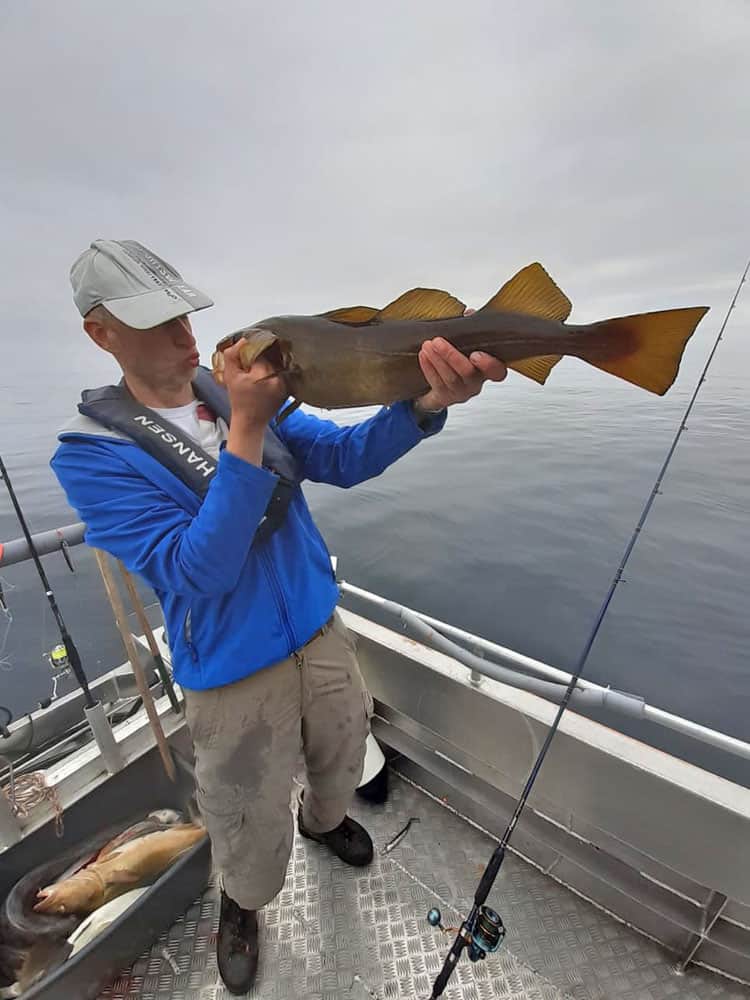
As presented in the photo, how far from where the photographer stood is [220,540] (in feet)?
4.69

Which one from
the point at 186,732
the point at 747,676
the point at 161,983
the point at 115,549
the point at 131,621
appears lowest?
the point at 747,676

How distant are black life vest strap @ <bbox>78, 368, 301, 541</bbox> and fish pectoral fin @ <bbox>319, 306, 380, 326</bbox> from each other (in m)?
0.61

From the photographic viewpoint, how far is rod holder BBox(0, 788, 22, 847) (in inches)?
79.3

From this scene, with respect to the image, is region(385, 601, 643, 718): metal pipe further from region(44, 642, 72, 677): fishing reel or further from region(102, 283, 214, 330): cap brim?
region(44, 642, 72, 677): fishing reel

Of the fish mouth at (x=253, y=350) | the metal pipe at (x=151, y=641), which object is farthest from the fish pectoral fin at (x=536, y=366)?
the metal pipe at (x=151, y=641)

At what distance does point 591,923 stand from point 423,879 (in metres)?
0.85

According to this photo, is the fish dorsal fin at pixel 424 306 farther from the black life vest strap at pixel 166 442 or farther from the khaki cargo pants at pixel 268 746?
the khaki cargo pants at pixel 268 746

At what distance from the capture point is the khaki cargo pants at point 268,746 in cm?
179

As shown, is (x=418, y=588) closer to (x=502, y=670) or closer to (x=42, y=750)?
(x=502, y=670)

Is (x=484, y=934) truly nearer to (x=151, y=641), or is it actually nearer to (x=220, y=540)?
(x=220, y=540)

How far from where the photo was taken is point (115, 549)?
1.58 metres

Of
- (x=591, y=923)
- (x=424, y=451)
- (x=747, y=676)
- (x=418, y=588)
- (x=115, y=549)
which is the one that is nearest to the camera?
(x=115, y=549)

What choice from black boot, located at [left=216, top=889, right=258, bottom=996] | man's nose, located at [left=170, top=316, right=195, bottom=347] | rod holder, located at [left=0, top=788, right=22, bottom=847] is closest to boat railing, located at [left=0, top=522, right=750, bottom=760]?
rod holder, located at [left=0, top=788, right=22, bottom=847]

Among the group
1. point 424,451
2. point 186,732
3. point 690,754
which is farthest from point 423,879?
point 424,451
